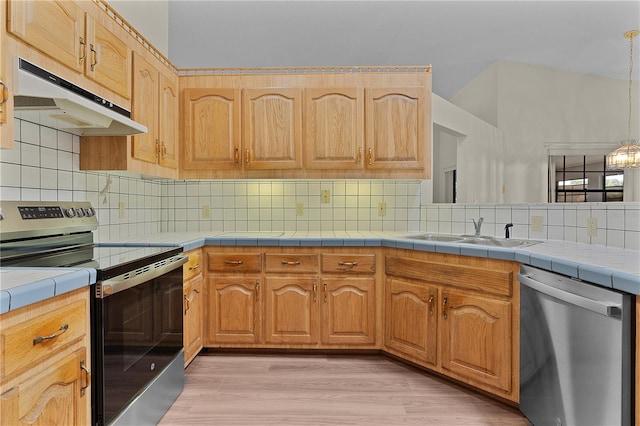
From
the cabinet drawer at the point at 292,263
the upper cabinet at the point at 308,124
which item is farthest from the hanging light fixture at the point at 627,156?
the cabinet drawer at the point at 292,263

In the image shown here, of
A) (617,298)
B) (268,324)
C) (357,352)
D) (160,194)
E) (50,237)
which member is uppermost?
(160,194)

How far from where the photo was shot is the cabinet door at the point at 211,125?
2.72 m

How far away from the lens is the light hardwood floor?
1760 millimetres

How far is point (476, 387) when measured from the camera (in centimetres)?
196

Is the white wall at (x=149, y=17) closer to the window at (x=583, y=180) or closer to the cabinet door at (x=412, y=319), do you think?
the cabinet door at (x=412, y=319)

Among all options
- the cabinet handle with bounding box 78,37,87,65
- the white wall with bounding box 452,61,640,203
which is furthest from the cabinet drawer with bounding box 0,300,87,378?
the white wall with bounding box 452,61,640,203

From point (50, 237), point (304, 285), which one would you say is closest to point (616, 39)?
point (304, 285)

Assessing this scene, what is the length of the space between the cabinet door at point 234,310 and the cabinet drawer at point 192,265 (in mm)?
156

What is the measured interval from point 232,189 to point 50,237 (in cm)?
152

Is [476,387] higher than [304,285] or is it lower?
lower

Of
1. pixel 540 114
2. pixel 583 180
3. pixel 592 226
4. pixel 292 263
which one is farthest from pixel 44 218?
pixel 583 180

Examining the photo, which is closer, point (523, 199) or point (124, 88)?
point (124, 88)

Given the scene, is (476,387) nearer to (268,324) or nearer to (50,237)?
(268,324)

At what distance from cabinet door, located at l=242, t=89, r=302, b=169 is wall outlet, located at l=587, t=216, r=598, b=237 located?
74.6 inches
